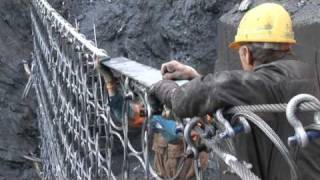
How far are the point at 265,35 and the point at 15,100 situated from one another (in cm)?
648

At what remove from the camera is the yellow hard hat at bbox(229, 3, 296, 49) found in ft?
7.54

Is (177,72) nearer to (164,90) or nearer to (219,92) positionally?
(164,90)

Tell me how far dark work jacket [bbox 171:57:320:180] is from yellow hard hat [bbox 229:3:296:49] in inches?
5.3

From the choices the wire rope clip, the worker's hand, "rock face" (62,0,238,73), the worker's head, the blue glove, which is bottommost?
the blue glove

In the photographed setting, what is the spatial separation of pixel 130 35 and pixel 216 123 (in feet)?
18.5

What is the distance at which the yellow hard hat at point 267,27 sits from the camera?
230 cm

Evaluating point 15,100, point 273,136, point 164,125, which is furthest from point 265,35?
point 15,100

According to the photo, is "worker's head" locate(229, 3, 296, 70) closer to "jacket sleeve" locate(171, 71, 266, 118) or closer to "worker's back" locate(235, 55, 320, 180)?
"worker's back" locate(235, 55, 320, 180)

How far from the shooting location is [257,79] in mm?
2004

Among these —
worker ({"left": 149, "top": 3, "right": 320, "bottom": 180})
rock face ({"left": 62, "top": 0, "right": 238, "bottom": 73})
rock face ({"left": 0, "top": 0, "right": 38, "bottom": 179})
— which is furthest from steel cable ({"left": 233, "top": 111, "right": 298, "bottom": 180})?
rock face ({"left": 0, "top": 0, "right": 38, "bottom": 179})

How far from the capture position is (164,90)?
221 centimetres

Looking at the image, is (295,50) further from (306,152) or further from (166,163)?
(306,152)

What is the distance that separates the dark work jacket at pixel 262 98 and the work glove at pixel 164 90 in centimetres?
6

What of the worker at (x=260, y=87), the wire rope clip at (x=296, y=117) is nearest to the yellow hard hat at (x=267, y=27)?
the worker at (x=260, y=87)
